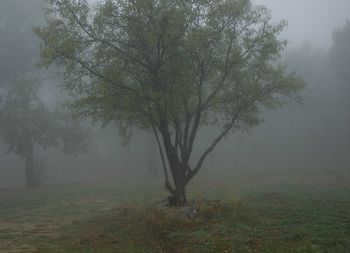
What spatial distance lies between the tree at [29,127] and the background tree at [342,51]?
1373 inches

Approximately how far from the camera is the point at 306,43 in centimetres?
6569

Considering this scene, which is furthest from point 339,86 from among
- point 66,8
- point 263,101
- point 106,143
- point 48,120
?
point 66,8

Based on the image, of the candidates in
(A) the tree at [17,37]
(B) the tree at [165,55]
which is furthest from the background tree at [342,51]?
(B) the tree at [165,55]

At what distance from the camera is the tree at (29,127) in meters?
A: 38.8

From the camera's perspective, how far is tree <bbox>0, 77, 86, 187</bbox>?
127 feet

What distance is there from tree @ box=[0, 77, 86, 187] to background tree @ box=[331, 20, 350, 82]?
34879mm

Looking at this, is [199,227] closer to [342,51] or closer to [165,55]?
[165,55]

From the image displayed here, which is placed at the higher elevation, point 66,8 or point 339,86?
point 339,86

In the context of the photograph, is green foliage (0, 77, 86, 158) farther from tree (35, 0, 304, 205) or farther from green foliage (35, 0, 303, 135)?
tree (35, 0, 304, 205)

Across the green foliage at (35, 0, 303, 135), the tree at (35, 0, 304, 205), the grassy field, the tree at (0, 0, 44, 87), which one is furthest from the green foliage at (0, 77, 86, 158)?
the tree at (35, 0, 304, 205)

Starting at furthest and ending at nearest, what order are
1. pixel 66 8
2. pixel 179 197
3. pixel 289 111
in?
pixel 289 111 < pixel 179 197 < pixel 66 8

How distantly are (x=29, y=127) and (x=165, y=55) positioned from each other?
23.1 m

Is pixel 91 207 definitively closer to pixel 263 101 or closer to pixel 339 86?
pixel 263 101

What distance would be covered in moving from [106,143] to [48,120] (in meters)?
26.1
